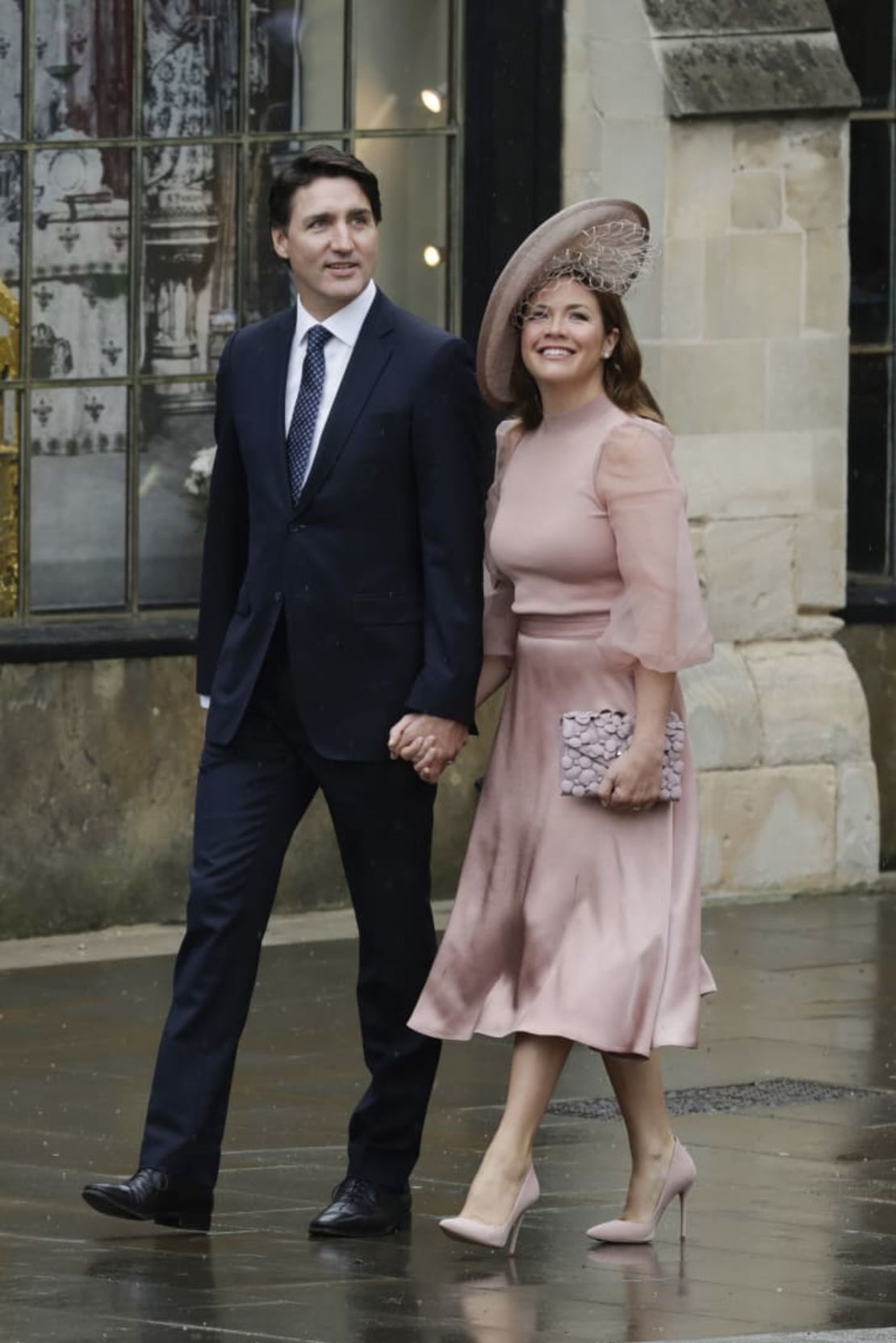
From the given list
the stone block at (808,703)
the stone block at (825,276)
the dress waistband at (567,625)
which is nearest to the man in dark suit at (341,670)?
the dress waistband at (567,625)

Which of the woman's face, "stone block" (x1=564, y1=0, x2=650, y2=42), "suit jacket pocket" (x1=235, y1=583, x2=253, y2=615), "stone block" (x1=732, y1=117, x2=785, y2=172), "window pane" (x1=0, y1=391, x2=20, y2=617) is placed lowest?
"suit jacket pocket" (x1=235, y1=583, x2=253, y2=615)

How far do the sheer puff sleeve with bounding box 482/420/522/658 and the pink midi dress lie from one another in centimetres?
4

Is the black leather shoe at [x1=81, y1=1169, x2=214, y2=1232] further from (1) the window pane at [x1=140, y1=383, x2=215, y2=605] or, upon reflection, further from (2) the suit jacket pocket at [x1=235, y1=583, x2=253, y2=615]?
(1) the window pane at [x1=140, y1=383, x2=215, y2=605]

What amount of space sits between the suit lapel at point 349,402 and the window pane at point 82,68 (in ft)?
15.4

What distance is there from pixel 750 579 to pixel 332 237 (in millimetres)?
5780

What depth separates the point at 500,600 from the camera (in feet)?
23.8

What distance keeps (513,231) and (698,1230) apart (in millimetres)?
5899

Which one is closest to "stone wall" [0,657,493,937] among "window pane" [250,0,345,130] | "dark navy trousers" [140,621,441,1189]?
"window pane" [250,0,345,130]

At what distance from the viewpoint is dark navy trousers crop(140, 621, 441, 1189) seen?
23.5ft

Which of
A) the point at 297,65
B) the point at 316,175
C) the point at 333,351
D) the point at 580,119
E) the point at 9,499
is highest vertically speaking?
the point at 297,65

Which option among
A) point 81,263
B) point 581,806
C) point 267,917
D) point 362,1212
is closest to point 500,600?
point 581,806

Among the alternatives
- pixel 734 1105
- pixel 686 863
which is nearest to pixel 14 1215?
pixel 686 863

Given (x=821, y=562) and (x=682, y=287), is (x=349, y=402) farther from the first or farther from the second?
(x=821, y=562)

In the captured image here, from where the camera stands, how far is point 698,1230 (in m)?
7.25
